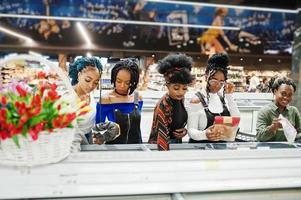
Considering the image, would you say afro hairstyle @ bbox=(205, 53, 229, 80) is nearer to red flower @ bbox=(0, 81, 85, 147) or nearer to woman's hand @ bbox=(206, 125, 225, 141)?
woman's hand @ bbox=(206, 125, 225, 141)

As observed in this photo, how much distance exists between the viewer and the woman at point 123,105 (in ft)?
5.90

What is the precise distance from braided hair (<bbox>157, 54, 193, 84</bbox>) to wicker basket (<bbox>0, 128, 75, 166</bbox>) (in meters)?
0.72

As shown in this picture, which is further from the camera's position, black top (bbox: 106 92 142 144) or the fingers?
black top (bbox: 106 92 142 144)

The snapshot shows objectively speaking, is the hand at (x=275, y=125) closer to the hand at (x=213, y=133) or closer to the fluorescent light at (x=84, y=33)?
the hand at (x=213, y=133)

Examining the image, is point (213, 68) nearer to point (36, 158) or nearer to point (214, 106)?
point (214, 106)

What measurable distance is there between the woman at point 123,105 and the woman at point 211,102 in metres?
0.31

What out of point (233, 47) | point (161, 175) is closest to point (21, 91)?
point (161, 175)

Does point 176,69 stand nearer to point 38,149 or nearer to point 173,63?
point 173,63

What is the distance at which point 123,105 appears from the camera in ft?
6.10

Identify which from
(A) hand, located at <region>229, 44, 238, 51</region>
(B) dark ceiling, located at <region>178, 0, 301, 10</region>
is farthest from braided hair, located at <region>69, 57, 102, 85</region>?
(A) hand, located at <region>229, 44, 238, 51</region>

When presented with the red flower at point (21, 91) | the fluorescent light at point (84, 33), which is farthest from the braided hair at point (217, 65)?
the fluorescent light at point (84, 33)

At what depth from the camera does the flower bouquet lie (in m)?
1.06

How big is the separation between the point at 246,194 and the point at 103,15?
567cm

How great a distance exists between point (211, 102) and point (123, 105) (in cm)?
50
